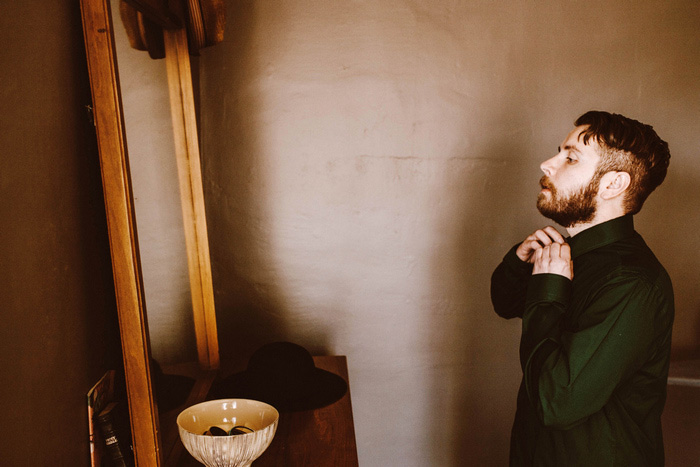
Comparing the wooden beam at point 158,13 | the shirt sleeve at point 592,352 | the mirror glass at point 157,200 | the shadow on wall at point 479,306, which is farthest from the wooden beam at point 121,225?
the shadow on wall at point 479,306

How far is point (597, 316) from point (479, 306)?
1114 mm

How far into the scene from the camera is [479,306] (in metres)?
2.44

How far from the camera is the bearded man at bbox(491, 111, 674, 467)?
4.30 ft

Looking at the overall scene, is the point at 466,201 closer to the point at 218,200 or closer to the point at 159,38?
the point at 218,200

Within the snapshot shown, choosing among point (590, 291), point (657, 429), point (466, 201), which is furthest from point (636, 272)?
point (466, 201)

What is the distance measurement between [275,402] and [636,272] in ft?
3.57

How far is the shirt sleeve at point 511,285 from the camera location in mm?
1811

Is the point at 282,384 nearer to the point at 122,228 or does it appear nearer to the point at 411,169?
the point at 122,228

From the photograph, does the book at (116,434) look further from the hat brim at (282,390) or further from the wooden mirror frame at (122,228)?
the hat brim at (282,390)

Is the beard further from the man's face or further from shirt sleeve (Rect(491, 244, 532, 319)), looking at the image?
shirt sleeve (Rect(491, 244, 532, 319))

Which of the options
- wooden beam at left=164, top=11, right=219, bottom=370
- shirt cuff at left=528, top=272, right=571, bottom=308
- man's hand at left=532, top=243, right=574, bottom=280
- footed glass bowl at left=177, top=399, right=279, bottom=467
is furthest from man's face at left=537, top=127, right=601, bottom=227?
wooden beam at left=164, top=11, right=219, bottom=370

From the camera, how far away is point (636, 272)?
1.37m

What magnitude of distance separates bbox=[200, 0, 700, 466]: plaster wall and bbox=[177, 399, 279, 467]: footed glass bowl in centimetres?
111

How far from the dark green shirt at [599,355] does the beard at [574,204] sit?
0.17 feet
